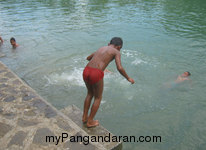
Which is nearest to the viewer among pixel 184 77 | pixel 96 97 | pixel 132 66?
pixel 96 97

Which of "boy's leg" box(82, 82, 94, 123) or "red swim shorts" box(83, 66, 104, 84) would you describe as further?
"boy's leg" box(82, 82, 94, 123)

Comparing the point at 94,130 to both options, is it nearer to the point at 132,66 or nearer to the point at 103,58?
the point at 103,58

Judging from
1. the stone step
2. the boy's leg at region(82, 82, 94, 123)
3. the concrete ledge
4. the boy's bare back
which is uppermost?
the boy's bare back

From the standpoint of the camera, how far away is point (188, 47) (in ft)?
29.6

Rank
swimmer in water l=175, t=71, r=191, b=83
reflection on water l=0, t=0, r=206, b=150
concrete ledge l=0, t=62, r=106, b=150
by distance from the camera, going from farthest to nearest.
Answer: swimmer in water l=175, t=71, r=191, b=83 < reflection on water l=0, t=0, r=206, b=150 < concrete ledge l=0, t=62, r=106, b=150

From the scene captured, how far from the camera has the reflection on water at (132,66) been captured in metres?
4.55

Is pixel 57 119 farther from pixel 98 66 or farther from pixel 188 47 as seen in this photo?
pixel 188 47

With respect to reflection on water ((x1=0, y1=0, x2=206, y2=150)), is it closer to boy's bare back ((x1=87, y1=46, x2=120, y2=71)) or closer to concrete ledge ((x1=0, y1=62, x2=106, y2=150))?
concrete ledge ((x1=0, y1=62, x2=106, y2=150))

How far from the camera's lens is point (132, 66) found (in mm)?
7332

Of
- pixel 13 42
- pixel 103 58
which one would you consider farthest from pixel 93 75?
pixel 13 42

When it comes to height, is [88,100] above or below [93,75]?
below

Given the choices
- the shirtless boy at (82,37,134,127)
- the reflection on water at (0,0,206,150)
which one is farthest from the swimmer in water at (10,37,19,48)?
the shirtless boy at (82,37,134,127)

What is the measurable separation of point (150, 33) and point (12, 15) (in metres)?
12.2

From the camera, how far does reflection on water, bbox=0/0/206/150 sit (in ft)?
14.9
